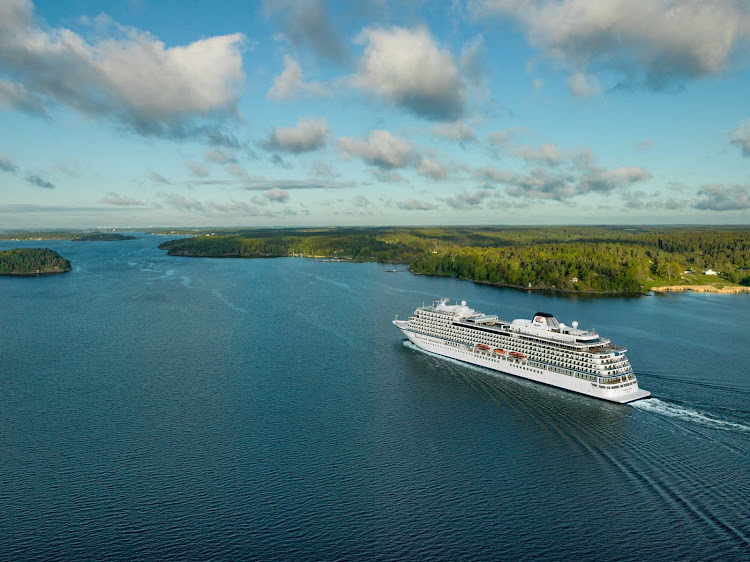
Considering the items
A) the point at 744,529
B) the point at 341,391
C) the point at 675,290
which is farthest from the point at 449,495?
the point at 675,290

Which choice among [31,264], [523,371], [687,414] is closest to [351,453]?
[523,371]

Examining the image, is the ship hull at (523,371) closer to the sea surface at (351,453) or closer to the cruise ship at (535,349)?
the cruise ship at (535,349)

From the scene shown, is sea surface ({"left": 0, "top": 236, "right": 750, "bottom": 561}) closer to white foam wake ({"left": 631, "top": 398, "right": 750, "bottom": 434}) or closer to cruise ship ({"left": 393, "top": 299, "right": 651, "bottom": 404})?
white foam wake ({"left": 631, "top": 398, "right": 750, "bottom": 434})

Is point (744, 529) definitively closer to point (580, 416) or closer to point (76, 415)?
point (580, 416)

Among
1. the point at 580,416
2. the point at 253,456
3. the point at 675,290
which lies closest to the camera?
the point at 253,456

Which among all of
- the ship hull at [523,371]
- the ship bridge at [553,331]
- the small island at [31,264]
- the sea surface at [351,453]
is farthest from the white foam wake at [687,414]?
the small island at [31,264]

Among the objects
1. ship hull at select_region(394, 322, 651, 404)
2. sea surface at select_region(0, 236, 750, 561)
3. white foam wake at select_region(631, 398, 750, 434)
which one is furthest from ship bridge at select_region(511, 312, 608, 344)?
white foam wake at select_region(631, 398, 750, 434)
